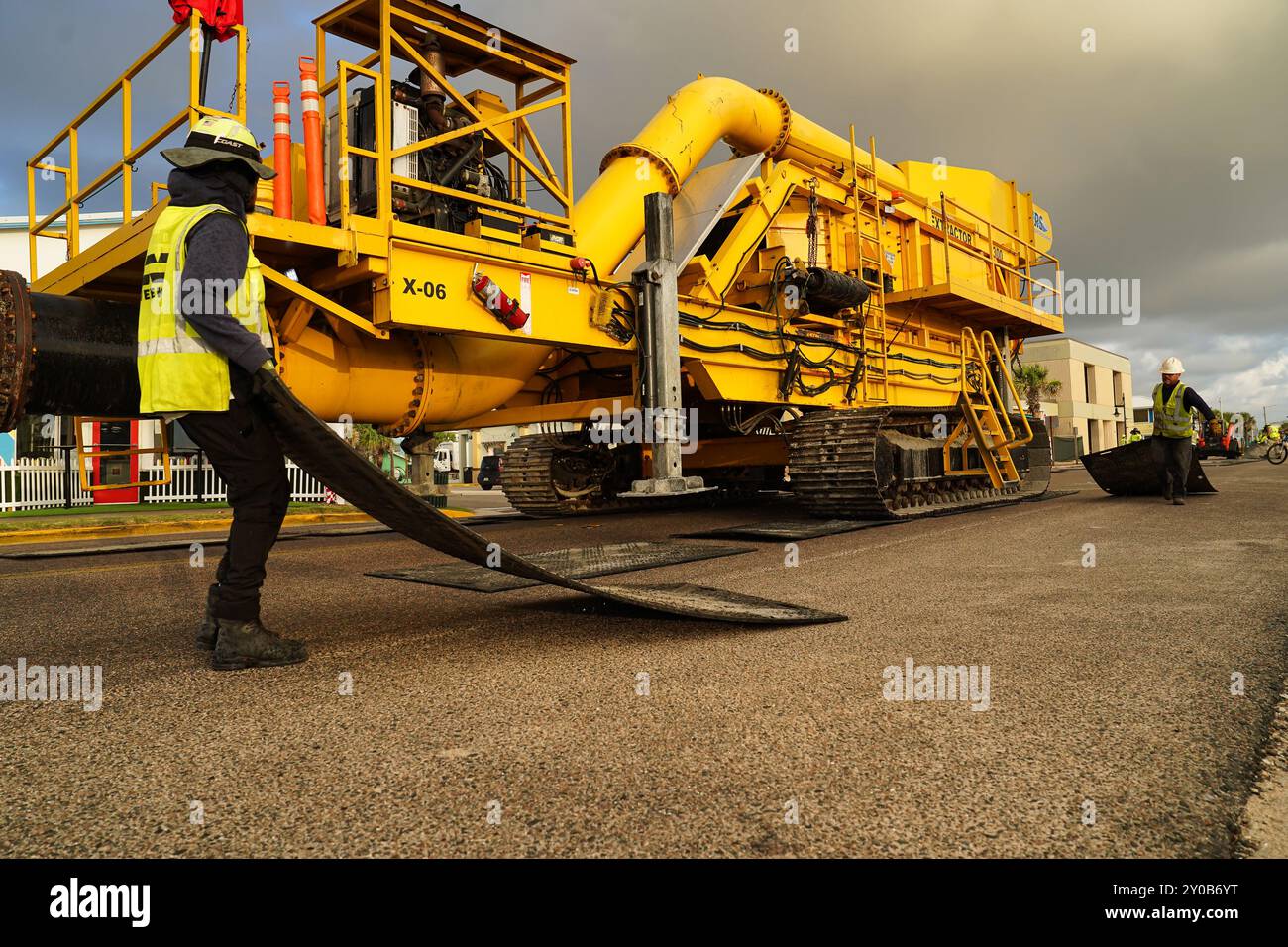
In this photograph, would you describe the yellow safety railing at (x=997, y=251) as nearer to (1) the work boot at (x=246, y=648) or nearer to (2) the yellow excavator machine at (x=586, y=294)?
(2) the yellow excavator machine at (x=586, y=294)

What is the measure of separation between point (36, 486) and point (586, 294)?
515 inches

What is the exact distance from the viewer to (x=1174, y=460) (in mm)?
10461

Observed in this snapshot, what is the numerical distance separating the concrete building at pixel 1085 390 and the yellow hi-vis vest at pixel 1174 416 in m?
47.2

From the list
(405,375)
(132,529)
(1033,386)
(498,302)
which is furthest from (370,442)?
(1033,386)

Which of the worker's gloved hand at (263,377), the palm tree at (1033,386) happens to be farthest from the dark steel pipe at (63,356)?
the palm tree at (1033,386)

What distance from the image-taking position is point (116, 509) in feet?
40.6

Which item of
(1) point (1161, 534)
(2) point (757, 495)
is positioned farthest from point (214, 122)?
(2) point (757, 495)

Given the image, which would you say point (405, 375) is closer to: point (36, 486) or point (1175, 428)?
point (1175, 428)

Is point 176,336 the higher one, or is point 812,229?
point 812,229

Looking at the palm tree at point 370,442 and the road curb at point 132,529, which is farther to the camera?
the palm tree at point 370,442

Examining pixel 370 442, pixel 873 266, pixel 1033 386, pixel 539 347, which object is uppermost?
pixel 1033 386

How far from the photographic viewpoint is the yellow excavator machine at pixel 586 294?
5277 millimetres
